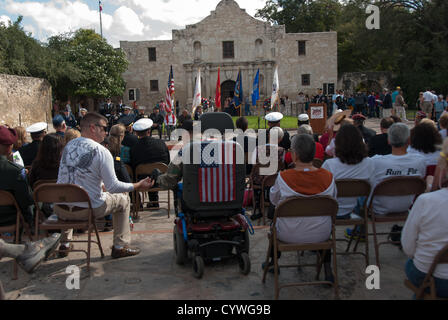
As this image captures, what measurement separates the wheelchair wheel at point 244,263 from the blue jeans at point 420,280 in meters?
1.60

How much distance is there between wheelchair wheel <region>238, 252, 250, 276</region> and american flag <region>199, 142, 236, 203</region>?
60cm

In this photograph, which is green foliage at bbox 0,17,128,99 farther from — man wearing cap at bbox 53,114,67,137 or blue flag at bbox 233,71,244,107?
man wearing cap at bbox 53,114,67,137

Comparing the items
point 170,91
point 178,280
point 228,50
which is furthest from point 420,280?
point 228,50

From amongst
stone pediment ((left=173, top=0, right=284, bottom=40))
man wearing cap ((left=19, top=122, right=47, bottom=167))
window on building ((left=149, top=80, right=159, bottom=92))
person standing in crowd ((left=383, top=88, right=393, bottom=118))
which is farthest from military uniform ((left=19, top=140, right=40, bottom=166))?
window on building ((left=149, top=80, right=159, bottom=92))

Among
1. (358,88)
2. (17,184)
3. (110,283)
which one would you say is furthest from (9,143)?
(358,88)

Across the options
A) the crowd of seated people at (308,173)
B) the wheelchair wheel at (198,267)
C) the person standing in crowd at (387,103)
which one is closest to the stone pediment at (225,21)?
the person standing in crowd at (387,103)

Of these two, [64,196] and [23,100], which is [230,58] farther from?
[64,196]

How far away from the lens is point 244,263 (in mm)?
4078

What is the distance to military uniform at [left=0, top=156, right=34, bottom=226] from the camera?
14.3 feet

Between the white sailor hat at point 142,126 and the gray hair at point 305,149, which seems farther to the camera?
the white sailor hat at point 142,126

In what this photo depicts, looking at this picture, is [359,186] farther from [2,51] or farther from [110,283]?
[2,51]

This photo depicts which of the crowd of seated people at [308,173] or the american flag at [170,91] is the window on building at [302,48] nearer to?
the american flag at [170,91]

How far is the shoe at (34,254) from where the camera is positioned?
150 inches

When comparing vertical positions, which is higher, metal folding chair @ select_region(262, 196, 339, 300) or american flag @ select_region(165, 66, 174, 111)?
american flag @ select_region(165, 66, 174, 111)
